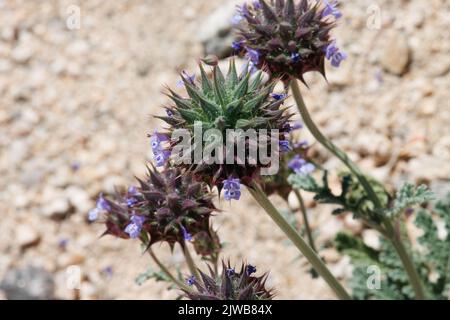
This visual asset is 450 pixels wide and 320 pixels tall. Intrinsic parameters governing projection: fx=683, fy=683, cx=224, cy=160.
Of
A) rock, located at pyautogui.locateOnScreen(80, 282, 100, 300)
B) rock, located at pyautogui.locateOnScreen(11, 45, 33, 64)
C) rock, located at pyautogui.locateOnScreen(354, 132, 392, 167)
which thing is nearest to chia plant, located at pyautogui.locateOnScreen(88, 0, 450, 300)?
rock, located at pyautogui.locateOnScreen(354, 132, 392, 167)

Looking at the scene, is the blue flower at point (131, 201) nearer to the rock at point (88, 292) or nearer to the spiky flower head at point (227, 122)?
the spiky flower head at point (227, 122)

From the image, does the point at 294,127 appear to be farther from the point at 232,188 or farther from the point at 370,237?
the point at 370,237

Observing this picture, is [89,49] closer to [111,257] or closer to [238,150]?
[111,257]

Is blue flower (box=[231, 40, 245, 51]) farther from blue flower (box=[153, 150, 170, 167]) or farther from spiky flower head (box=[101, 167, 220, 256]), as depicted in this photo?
blue flower (box=[153, 150, 170, 167])

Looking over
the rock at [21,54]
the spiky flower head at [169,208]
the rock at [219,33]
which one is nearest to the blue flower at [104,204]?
the spiky flower head at [169,208]

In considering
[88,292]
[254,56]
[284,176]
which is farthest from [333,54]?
[88,292]
